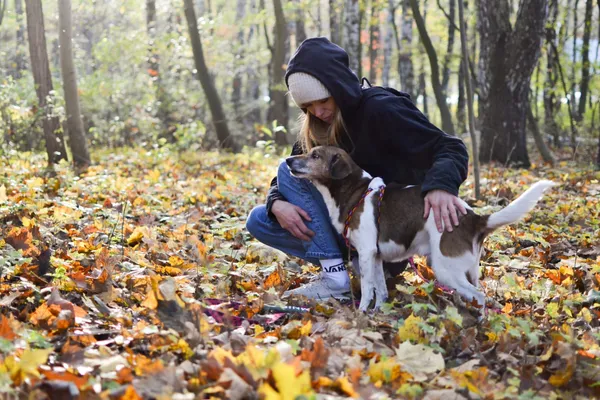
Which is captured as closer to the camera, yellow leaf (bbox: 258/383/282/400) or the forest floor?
yellow leaf (bbox: 258/383/282/400)

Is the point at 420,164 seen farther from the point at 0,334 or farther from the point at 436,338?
the point at 0,334

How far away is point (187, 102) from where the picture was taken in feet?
70.1

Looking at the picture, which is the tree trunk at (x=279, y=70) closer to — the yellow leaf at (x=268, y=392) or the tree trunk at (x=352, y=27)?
the tree trunk at (x=352, y=27)

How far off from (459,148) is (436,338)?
149 cm

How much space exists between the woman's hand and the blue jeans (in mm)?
876

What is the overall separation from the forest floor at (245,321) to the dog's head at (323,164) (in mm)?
848

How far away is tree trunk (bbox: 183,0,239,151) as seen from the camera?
1544 centimetres

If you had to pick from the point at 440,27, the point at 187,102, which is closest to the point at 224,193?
the point at 187,102

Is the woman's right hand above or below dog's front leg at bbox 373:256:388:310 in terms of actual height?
above

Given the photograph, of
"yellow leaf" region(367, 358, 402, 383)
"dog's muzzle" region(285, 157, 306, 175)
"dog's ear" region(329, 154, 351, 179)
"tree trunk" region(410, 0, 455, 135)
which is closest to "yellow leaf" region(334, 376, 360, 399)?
"yellow leaf" region(367, 358, 402, 383)

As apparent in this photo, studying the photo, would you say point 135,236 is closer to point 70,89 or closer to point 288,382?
point 288,382

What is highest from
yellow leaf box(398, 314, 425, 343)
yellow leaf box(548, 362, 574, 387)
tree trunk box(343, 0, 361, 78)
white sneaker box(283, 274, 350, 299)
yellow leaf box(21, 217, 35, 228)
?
tree trunk box(343, 0, 361, 78)

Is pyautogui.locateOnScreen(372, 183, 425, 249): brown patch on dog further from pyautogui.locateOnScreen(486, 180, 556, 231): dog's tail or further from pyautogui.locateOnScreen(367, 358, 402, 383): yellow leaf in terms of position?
pyautogui.locateOnScreen(367, 358, 402, 383): yellow leaf

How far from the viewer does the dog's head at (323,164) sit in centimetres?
436
